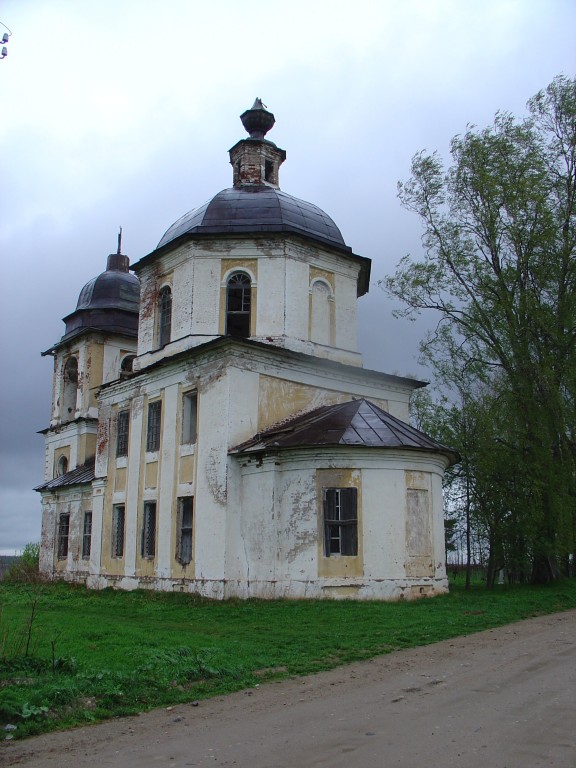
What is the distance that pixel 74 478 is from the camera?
84.5 feet

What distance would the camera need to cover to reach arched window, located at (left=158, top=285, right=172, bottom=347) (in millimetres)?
19953

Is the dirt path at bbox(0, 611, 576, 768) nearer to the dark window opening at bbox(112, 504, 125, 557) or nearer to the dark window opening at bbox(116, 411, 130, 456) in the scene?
the dark window opening at bbox(112, 504, 125, 557)

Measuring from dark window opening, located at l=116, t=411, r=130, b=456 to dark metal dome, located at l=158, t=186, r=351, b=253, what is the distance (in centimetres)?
499

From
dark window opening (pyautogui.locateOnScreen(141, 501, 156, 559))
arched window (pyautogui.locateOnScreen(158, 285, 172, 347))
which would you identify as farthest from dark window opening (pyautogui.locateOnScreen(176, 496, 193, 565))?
arched window (pyautogui.locateOnScreen(158, 285, 172, 347))

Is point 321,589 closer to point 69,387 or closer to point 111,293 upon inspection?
point 69,387

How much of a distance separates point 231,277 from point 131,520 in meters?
6.98

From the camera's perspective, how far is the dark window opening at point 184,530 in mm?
17078

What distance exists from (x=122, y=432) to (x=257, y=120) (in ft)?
35.0

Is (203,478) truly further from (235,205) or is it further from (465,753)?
(465,753)

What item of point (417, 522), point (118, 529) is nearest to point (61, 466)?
point (118, 529)

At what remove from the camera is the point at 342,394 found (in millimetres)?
18938

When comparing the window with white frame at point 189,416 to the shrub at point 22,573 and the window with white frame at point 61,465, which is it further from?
the window with white frame at point 61,465

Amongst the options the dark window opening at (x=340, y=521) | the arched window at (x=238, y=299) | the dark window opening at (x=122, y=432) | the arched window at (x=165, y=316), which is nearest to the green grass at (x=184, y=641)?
the dark window opening at (x=340, y=521)

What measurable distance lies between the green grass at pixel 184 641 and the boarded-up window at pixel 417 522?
3.88ft
